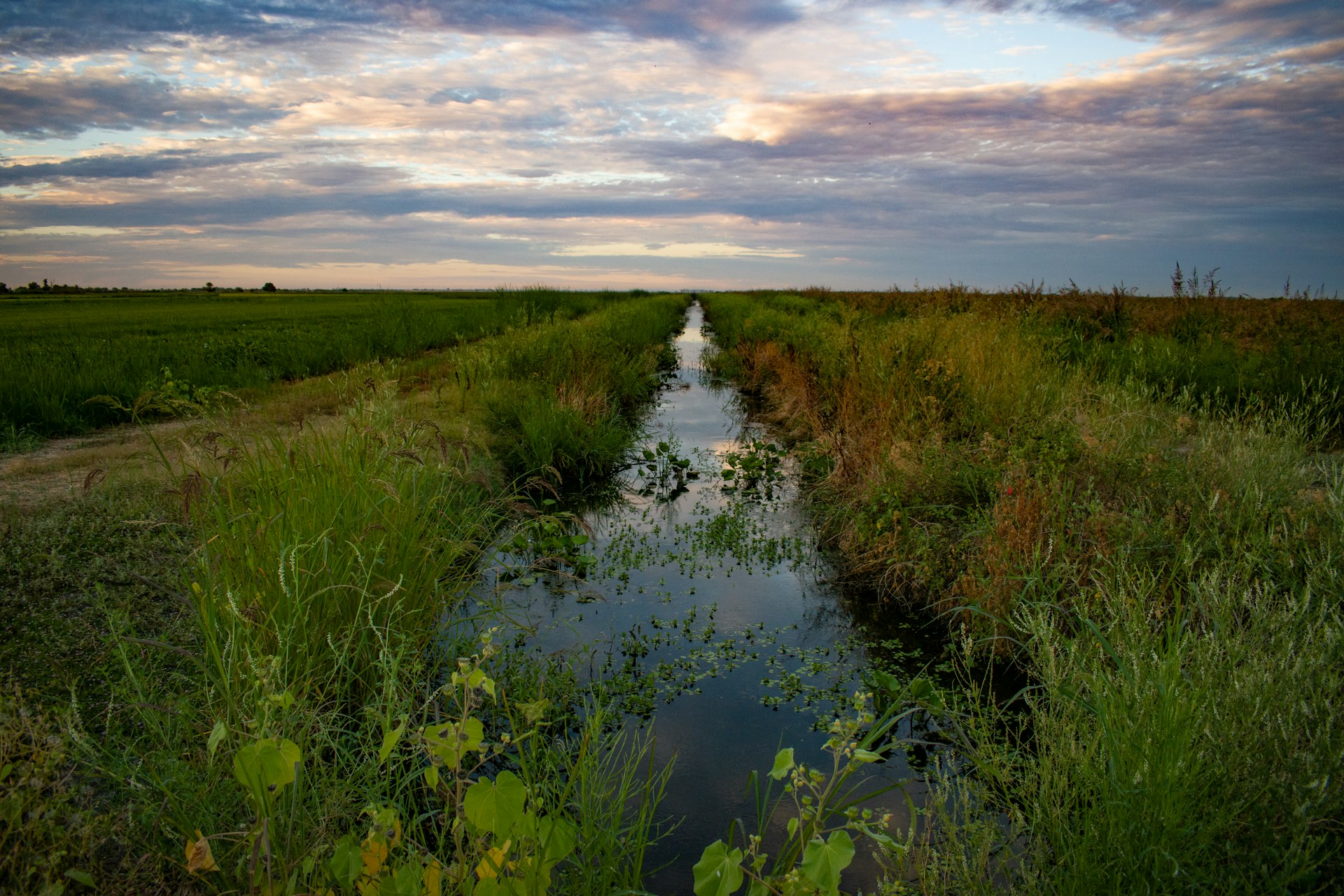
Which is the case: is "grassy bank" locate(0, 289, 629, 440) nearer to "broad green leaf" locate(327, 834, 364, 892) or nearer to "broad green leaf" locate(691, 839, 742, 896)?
"broad green leaf" locate(327, 834, 364, 892)

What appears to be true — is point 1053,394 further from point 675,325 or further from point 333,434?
point 675,325

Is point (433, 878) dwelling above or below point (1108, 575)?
below

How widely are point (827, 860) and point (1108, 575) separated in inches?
124

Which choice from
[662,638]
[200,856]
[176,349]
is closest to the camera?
[200,856]

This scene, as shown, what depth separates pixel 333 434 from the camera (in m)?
4.63

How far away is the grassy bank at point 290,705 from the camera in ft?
5.67

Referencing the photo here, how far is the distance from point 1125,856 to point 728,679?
2460 mm

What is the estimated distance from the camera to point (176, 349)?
1184 centimetres

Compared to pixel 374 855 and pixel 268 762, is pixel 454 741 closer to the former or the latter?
pixel 374 855

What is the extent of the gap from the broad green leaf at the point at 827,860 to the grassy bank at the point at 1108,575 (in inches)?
28.3

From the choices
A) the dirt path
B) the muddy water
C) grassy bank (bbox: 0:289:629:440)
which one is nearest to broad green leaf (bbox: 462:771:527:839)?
the muddy water

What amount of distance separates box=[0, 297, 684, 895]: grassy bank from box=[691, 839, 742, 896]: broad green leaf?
40 cm

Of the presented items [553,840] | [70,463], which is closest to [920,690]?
[553,840]

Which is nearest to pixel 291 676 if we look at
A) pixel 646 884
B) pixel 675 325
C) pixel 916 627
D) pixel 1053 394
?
pixel 646 884
